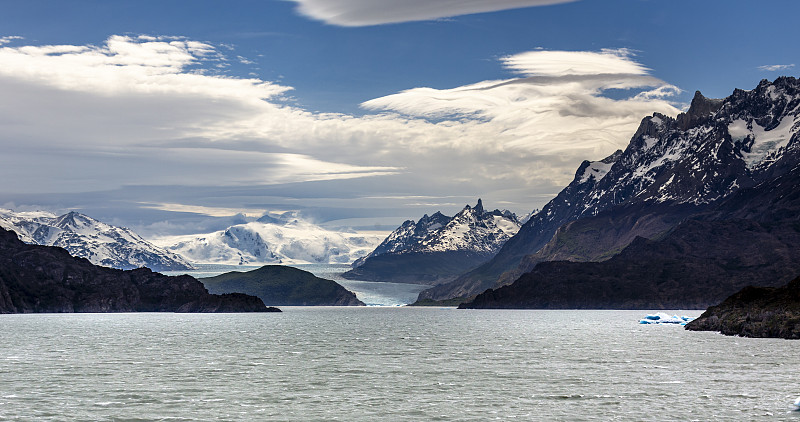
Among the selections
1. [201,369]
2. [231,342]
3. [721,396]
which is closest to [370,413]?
[721,396]

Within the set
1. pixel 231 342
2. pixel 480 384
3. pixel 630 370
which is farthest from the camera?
pixel 231 342

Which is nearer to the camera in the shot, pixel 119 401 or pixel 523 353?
pixel 119 401

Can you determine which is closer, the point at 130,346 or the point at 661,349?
the point at 661,349

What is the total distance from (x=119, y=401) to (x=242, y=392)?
497 inches

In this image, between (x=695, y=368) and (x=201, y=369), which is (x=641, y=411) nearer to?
(x=695, y=368)

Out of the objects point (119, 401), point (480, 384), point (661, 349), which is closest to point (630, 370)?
point (480, 384)

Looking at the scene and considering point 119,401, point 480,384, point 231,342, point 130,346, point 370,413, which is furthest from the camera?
point 231,342

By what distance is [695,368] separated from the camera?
359 feet

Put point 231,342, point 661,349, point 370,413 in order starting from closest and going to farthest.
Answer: point 370,413
point 661,349
point 231,342

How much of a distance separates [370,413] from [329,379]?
1111 inches

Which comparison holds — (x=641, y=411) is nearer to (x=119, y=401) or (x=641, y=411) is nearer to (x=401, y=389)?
(x=401, y=389)

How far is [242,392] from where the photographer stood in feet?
274

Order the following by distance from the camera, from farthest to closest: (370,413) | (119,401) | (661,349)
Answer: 1. (661,349)
2. (119,401)
3. (370,413)

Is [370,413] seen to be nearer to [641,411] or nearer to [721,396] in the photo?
[641,411]
